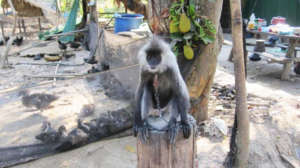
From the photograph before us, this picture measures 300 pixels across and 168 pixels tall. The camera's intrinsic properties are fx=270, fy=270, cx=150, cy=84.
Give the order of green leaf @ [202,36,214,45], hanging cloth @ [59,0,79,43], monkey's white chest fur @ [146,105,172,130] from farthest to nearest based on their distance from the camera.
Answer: hanging cloth @ [59,0,79,43] < green leaf @ [202,36,214,45] < monkey's white chest fur @ [146,105,172,130]

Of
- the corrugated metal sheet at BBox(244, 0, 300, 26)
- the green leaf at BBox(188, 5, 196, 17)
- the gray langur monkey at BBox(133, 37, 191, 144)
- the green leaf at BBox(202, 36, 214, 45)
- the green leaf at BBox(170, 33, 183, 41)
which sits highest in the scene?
the corrugated metal sheet at BBox(244, 0, 300, 26)

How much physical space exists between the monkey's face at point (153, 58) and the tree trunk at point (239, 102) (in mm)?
1246

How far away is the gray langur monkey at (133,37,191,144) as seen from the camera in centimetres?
229

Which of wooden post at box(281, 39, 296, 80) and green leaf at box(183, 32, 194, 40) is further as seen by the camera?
wooden post at box(281, 39, 296, 80)

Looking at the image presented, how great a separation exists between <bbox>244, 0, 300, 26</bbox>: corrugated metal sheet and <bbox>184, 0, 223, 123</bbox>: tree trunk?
23.3 feet

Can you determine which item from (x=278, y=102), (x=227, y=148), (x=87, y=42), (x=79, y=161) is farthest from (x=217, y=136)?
(x=87, y=42)

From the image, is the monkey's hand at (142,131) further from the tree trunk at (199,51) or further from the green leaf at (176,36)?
the tree trunk at (199,51)

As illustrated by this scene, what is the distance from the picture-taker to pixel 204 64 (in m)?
3.83

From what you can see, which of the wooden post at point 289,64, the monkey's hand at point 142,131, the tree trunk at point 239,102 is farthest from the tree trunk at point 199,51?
→ the wooden post at point 289,64

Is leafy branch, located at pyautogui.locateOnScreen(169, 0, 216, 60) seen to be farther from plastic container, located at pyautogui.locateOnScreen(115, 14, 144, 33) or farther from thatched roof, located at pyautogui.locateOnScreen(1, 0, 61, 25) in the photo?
thatched roof, located at pyautogui.locateOnScreen(1, 0, 61, 25)

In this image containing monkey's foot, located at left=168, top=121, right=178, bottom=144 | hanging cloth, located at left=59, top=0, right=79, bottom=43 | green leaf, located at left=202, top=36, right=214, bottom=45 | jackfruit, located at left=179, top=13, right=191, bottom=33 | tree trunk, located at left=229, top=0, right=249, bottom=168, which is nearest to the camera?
monkey's foot, located at left=168, top=121, right=178, bottom=144

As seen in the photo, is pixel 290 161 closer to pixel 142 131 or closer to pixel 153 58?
pixel 142 131

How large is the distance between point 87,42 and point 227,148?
6.61 m

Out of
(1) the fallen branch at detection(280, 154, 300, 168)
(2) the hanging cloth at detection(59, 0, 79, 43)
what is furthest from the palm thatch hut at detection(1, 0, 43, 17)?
(1) the fallen branch at detection(280, 154, 300, 168)
